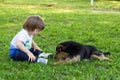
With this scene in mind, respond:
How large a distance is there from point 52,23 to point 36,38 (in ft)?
10.4

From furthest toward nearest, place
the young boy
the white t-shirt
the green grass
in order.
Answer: the white t-shirt → the young boy → the green grass

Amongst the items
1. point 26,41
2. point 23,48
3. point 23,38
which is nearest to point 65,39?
point 26,41

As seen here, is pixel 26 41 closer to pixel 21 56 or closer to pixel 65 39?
pixel 21 56

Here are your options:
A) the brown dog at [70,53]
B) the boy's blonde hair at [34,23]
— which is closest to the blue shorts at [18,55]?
the boy's blonde hair at [34,23]

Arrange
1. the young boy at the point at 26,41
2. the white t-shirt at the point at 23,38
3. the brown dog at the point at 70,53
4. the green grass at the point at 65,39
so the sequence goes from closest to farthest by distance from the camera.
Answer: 1. the green grass at the point at 65,39
2. the brown dog at the point at 70,53
3. the young boy at the point at 26,41
4. the white t-shirt at the point at 23,38

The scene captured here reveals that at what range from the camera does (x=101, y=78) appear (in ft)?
19.2

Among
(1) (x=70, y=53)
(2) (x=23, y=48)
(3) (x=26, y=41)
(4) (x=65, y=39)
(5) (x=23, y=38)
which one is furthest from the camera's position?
(4) (x=65, y=39)

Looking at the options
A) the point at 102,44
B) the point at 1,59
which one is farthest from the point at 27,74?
the point at 102,44

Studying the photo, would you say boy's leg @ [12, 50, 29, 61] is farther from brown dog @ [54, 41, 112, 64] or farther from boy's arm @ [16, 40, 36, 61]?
brown dog @ [54, 41, 112, 64]

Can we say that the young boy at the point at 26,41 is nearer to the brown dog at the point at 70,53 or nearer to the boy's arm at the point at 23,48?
the boy's arm at the point at 23,48

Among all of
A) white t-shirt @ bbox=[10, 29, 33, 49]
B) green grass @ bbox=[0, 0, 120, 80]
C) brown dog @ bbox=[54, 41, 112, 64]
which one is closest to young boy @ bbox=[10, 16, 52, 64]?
white t-shirt @ bbox=[10, 29, 33, 49]

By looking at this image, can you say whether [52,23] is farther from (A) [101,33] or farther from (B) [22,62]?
(B) [22,62]

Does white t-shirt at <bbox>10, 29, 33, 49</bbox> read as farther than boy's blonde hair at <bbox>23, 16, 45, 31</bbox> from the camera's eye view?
Yes

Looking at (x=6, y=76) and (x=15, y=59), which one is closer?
(x=6, y=76)
